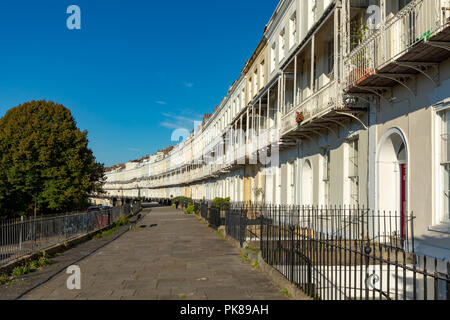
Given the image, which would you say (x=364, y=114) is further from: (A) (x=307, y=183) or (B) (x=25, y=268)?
(B) (x=25, y=268)

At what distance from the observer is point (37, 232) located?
12.7m

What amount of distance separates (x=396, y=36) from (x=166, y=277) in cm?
736

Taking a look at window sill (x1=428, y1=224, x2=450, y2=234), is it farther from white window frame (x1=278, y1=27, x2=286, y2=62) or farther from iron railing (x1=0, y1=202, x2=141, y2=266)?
white window frame (x1=278, y1=27, x2=286, y2=62)

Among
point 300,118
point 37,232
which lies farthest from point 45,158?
point 300,118

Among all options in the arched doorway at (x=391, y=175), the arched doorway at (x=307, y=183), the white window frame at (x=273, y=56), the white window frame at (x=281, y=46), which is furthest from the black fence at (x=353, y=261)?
the white window frame at (x=273, y=56)

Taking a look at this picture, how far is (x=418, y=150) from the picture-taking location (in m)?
9.29

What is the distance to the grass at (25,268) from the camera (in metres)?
8.66

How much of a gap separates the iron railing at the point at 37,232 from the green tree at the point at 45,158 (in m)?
11.1

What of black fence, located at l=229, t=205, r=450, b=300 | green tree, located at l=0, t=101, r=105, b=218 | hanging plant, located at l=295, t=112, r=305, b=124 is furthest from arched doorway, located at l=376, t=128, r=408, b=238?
green tree, located at l=0, t=101, r=105, b=218

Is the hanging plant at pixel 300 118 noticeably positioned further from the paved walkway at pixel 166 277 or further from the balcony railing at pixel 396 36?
the paved walkway at pixel 166 277

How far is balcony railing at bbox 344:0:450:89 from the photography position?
7.55 m

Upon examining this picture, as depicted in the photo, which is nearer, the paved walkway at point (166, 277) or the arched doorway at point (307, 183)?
the paved walkway at point (166, 277)
